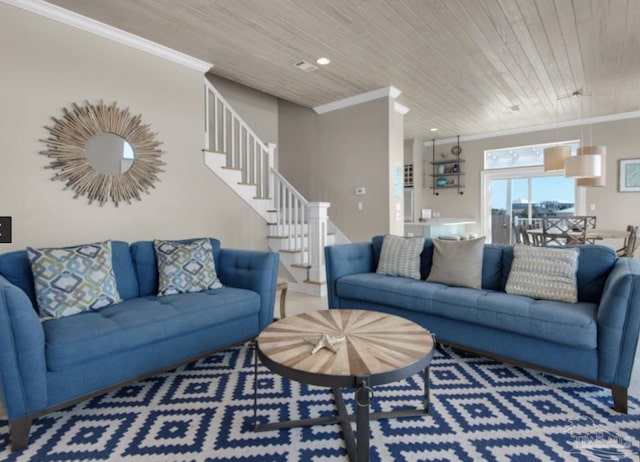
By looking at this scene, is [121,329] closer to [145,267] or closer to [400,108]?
[145,267]

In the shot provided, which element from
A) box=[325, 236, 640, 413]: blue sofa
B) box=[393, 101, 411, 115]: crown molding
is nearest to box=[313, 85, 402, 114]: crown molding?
box=[393, 101, 411, 115]: crown molding

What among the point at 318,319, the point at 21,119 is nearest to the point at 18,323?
the point at 318,319

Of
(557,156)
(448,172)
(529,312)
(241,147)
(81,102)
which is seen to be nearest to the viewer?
(529,312)

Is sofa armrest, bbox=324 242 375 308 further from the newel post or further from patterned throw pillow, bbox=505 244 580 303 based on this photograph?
patterned throw pillow, bbox=505 244 580 303

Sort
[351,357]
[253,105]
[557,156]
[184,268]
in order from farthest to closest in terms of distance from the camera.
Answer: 1. [253,105]
2. [557,156]
3. [184,268]
4. [351,357]

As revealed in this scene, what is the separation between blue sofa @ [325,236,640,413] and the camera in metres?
1.88

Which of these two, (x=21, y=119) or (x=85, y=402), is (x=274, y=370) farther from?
(x=21, y=119)

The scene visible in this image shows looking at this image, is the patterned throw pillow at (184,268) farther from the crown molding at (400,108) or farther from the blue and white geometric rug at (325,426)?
the crown molding at (400,108)

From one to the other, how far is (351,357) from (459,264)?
1.67 meters

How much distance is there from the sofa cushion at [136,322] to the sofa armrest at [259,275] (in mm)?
69

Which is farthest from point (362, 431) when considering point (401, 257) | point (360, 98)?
point (360, 98)

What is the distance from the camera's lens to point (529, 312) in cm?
216

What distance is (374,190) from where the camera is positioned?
204 inches

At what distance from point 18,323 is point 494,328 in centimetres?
267
